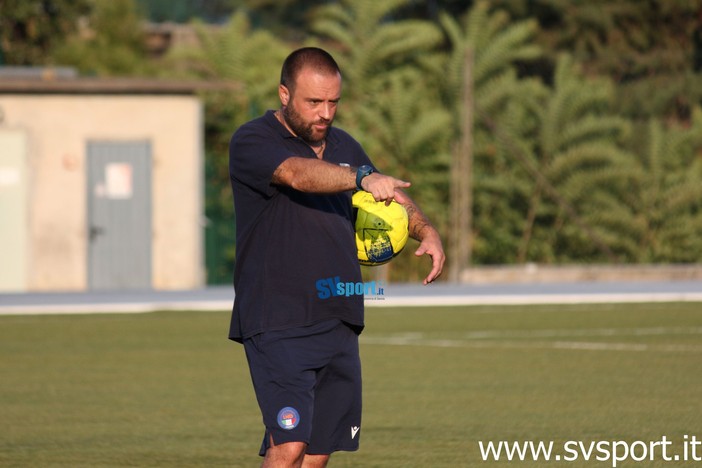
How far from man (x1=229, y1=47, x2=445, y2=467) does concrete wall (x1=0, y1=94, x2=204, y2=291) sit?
70.1 feet

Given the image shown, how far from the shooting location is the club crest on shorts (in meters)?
5.81

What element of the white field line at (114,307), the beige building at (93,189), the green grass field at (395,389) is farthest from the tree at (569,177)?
the green grass field at (395,389)

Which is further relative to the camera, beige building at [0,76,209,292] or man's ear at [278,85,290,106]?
beige building at [0,76,209,292]

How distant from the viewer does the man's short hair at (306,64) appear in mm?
5844

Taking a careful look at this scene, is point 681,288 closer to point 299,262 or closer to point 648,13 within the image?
point 648,13

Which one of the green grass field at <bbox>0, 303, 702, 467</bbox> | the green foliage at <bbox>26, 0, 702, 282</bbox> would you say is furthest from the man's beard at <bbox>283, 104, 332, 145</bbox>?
the green foliage at <bbox>26, 0, 702, 282</bbox>

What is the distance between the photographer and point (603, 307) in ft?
71.6

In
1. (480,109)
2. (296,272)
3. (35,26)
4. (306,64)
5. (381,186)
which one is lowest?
(296,272)

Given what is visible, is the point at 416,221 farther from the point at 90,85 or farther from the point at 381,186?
the point at 90,85

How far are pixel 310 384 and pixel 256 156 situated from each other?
36.2 inches

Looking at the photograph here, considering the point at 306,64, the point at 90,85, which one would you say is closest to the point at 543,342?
the point at 306,64

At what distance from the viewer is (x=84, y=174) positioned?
2706 centimetres

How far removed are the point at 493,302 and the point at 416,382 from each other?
33.9 feet

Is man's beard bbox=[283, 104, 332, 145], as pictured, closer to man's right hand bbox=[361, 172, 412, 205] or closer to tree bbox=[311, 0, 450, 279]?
man's right hand bbox=[361, 172, 412, 205]
